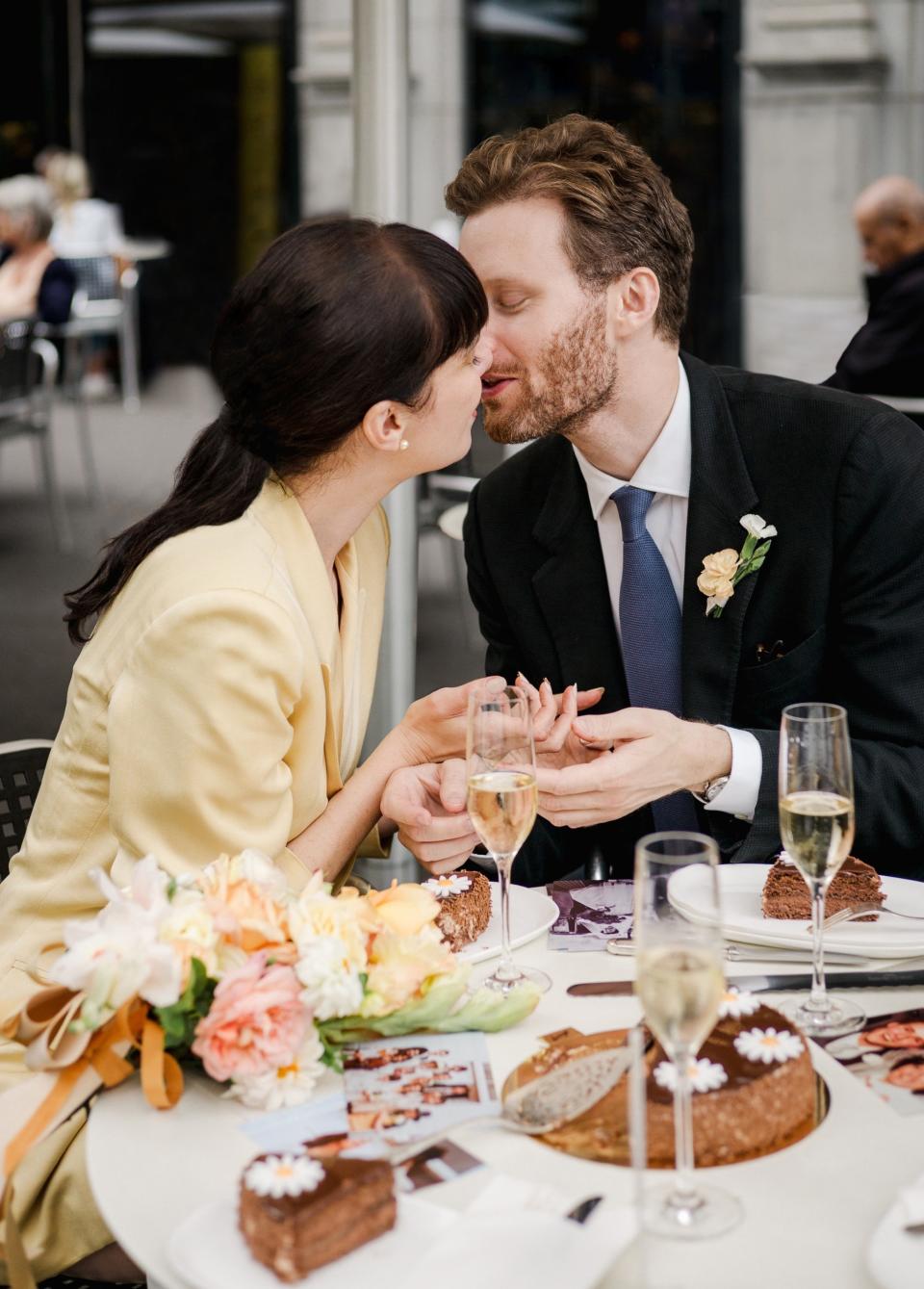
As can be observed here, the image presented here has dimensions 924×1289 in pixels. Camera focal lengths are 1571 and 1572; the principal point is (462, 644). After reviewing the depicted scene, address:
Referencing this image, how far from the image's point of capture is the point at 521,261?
8.02ft

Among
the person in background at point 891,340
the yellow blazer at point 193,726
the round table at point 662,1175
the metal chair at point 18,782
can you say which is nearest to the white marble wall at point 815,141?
the person in background at point 891,340

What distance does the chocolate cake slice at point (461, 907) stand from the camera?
1.70m

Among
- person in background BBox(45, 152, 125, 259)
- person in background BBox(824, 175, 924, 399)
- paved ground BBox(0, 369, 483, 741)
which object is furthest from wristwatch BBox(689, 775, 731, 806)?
person in background BBox(45, 152, 125, 259)

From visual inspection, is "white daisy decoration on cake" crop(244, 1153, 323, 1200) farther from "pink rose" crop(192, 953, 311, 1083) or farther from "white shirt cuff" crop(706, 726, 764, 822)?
"white shirt cuff" crop(706, 726, 764, 822)

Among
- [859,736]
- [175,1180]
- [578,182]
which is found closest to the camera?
[175,1180]

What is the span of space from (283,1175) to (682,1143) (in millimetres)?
303

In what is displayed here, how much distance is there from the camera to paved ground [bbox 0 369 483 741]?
17.9ft

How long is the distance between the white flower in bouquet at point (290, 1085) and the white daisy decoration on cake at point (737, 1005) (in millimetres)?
369

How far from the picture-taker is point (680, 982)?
115 centimetres

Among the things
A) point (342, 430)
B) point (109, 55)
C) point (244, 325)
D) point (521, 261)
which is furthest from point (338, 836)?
point (109, 55)

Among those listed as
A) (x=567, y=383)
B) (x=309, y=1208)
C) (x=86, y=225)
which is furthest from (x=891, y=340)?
(x=86, y=225)

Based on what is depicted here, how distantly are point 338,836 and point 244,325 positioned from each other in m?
0.65

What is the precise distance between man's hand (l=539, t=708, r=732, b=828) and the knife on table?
1.03 ft

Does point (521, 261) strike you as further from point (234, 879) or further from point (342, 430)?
point (234, 879)
